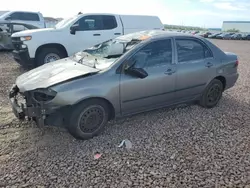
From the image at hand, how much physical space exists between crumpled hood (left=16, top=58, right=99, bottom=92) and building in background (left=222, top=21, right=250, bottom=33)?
8759 centimetres

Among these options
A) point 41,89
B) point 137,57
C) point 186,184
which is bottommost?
point 186,184

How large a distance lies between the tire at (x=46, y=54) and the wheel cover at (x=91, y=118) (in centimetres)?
453

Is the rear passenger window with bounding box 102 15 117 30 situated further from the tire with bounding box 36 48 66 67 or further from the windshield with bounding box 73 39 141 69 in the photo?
the windshield with bounding box 73 39 141 69

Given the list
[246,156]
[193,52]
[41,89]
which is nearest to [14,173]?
[41,89]

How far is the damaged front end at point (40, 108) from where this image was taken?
3184 mm

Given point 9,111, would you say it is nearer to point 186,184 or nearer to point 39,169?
point 39,169

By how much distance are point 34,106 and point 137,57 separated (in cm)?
176

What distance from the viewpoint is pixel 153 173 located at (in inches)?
112

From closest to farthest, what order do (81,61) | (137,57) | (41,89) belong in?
(41,89), (137,57), (81,61)

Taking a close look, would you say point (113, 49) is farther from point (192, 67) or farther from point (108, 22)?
point (108, 22)

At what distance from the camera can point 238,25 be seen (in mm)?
82438

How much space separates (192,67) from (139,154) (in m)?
2.05

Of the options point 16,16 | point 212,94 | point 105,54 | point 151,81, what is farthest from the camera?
point 16,16

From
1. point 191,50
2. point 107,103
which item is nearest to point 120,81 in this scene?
point 107,103
